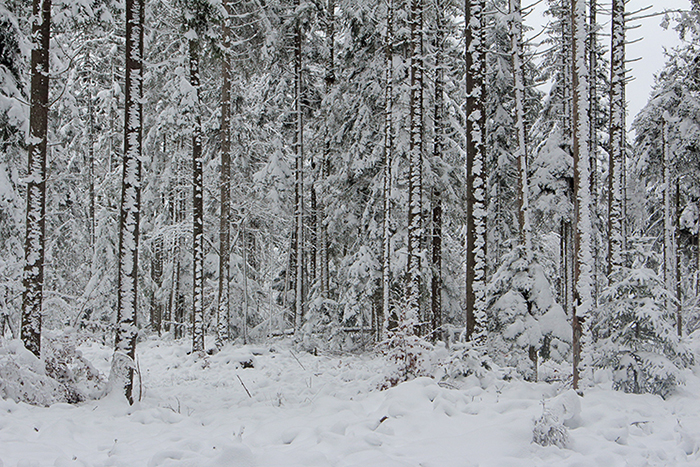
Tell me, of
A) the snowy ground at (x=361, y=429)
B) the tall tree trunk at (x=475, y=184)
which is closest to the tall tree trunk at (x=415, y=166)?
the tall tree trunk at (x=475, y=184)

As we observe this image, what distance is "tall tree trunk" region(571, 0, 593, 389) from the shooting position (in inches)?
380

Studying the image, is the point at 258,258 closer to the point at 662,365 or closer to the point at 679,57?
the point at 662,365

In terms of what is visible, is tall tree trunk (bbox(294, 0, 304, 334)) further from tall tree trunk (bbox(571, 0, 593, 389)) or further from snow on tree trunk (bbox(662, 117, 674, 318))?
snow on tree trunk (bbox(662, 117, 674, 318))

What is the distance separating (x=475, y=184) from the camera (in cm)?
1114

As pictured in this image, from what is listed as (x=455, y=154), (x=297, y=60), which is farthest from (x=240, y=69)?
(x=455, y=154)

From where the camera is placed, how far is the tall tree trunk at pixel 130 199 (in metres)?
9.62

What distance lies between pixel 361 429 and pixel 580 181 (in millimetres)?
6928

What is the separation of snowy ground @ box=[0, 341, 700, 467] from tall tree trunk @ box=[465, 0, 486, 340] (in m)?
2.10

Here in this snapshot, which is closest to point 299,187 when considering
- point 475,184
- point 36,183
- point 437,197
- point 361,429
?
point 437,197

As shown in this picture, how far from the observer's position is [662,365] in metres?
8.62

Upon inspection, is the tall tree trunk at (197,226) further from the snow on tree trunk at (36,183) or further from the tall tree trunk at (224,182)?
the snow on tree trunk at (36,183)

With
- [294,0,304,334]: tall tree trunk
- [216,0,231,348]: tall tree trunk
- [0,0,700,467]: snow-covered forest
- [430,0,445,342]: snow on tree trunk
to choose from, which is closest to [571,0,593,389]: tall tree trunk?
[0,0,700,467]: snow-covered forest

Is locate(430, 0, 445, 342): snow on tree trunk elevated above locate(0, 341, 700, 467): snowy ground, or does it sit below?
above

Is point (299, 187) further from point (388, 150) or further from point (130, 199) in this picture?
point (130, 199)
